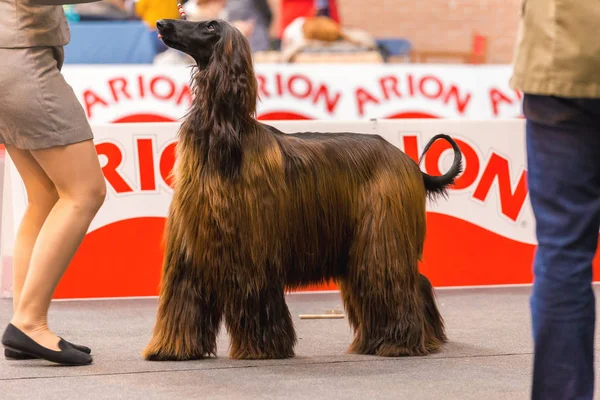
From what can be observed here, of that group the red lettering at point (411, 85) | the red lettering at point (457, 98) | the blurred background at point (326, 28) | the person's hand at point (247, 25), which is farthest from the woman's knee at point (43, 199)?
the person's hand at point (247, 25)

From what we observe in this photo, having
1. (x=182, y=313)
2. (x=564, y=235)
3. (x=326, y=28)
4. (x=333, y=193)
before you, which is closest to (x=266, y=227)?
(x=333, y=193)

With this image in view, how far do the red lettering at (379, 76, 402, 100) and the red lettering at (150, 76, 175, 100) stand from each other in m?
1.56

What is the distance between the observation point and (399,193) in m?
3.94

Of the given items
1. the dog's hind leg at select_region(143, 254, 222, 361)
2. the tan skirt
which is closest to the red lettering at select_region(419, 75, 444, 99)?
the dog's hind leg at select_region(143, 254, 222, 361)

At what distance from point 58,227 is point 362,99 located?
476 centimetres

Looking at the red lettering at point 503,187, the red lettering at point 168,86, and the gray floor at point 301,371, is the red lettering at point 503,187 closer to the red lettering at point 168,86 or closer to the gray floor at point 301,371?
the gray floor at point 301,371

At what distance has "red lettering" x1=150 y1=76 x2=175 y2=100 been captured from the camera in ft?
25.5

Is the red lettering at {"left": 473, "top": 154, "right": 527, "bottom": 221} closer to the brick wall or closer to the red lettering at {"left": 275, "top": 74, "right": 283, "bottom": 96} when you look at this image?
the red lettering at {"left": 275, "top": 74, "right": 283, "bottom": 96}

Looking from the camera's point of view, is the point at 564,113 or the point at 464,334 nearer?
the point at 564,113

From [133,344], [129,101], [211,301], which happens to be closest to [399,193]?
[211,301]

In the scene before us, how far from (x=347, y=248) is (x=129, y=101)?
409 centimetres

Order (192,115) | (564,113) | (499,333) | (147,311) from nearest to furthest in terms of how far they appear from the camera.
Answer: (564,113)
(192,115)
(499,333)
(147,311)

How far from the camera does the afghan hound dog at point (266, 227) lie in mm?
3688

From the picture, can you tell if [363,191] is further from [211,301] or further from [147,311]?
[147,311]
